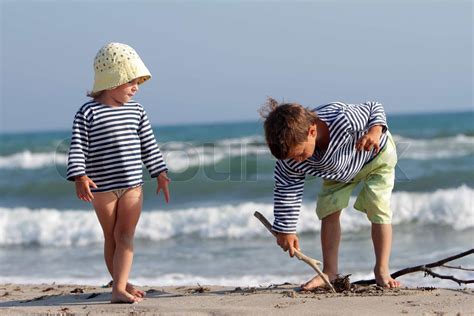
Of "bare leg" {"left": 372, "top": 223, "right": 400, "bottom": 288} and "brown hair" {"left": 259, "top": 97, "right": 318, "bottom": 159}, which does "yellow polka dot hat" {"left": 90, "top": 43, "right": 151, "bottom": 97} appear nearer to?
"brown hair" {"left": 259, "top": 97, "right": 318, "bottom": 159}

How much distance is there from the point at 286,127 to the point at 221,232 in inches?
161

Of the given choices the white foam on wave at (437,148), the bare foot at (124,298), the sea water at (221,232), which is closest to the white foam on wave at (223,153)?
the white foam on wave at (437,148)

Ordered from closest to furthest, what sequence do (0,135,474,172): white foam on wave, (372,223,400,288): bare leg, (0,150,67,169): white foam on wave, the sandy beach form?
the sandy beach → (372,223,400,288): bare leg → (0,135,474,172): white foam on wave → (0,150,67,169): white foam on wave

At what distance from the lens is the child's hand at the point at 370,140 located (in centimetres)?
357

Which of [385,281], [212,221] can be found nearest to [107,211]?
[385,281]

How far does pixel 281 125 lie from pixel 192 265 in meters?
2.60

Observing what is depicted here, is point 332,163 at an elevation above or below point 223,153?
above

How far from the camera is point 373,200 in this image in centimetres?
381

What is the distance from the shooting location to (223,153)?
16.5 metres

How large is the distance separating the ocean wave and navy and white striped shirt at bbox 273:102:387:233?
332 centimetres

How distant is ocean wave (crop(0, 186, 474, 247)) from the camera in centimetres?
725

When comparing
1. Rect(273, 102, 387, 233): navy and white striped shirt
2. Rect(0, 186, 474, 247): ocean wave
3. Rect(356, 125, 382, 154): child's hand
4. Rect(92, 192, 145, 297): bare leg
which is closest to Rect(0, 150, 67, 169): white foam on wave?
Rect(0, 186, 474, 247): ocean wave

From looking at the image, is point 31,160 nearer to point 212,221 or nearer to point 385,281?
point 212,221

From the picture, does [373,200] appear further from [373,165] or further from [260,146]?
[260,146]
